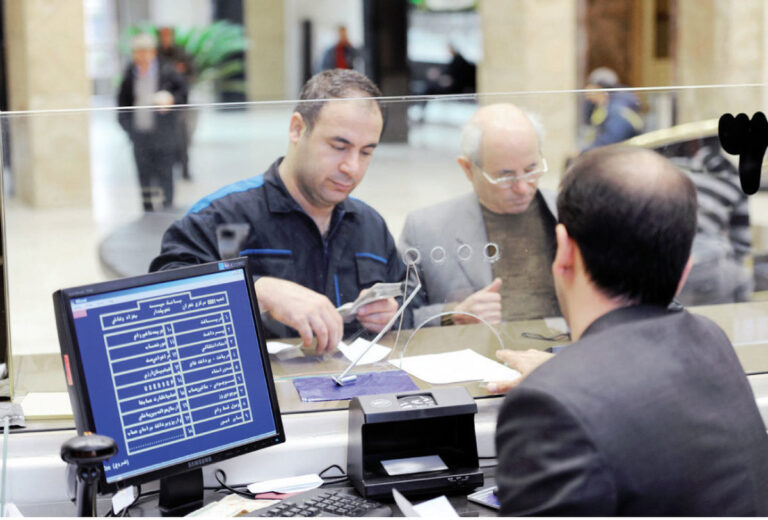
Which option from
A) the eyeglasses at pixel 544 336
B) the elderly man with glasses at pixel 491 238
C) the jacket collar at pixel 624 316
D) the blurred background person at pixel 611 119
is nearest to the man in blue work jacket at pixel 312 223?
the elderly man with glasses at pixel 491 238

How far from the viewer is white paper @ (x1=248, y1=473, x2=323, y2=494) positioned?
6.31ft

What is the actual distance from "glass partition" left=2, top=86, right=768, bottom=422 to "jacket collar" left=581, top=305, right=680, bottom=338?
29.8 inches

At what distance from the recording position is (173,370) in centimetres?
179

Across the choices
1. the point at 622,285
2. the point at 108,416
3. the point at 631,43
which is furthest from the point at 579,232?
the point at 631,43

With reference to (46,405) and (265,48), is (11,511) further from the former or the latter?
(265,48)

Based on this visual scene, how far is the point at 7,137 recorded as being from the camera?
7.15 ft

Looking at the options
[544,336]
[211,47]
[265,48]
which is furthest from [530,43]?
[265,48]

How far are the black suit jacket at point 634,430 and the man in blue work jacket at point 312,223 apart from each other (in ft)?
3.35

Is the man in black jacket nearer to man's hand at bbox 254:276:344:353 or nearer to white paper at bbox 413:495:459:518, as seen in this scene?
white paper at bbox 413:495:459:518

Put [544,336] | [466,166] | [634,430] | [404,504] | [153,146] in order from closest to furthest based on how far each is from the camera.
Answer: [634,430]
[404,504]
[544,336]
[466,166]
[153,146]

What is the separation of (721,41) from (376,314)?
27.8 ft

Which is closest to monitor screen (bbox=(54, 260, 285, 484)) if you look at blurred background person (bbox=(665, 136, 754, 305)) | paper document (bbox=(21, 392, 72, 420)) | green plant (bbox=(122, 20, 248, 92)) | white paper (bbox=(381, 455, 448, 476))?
white paper (bbox=(381, 455, 448, 476))

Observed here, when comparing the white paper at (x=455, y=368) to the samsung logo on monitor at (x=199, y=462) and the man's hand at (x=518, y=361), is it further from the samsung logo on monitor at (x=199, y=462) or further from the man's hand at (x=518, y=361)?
the samsung logo on monitor at (x=199, y=462)

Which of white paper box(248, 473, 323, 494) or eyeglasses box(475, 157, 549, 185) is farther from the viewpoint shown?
eyeglasses box(475, 157, 549, 185)
